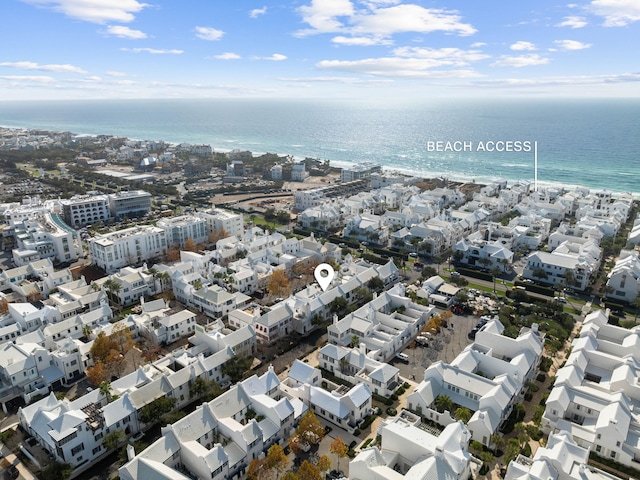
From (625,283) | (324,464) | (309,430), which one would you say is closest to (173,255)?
(309,430)

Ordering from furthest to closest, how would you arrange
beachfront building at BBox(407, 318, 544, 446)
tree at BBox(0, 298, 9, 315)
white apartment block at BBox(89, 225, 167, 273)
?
white apartment block at BBox(89, 225, 167, 273) → tree at BBox(0, 298, 9, 315) → beachfront building at BBox(407, 318, 544, 446)

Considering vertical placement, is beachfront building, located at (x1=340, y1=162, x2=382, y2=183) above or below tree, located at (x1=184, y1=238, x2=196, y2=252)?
above

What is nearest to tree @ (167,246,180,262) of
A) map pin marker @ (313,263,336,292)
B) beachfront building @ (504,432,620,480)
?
map pin marker @ (313,263,336,292)

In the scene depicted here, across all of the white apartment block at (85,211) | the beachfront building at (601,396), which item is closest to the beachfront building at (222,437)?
the beachfront building at (601,396)

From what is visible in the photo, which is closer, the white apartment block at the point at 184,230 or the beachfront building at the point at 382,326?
the beachfront building at the point at 382,326

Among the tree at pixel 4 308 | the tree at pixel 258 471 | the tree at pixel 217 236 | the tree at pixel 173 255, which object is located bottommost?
the tree at pixel 258 471

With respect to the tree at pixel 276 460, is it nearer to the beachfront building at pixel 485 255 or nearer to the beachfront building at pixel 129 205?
the beachfront building at pixel 485 255

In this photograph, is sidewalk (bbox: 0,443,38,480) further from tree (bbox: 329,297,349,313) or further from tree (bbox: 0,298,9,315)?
tree (bbox: 329,297,349,313)

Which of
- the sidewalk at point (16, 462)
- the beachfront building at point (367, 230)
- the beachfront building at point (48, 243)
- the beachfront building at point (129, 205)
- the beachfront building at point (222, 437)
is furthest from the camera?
the beachfront building at point (129, 205)
